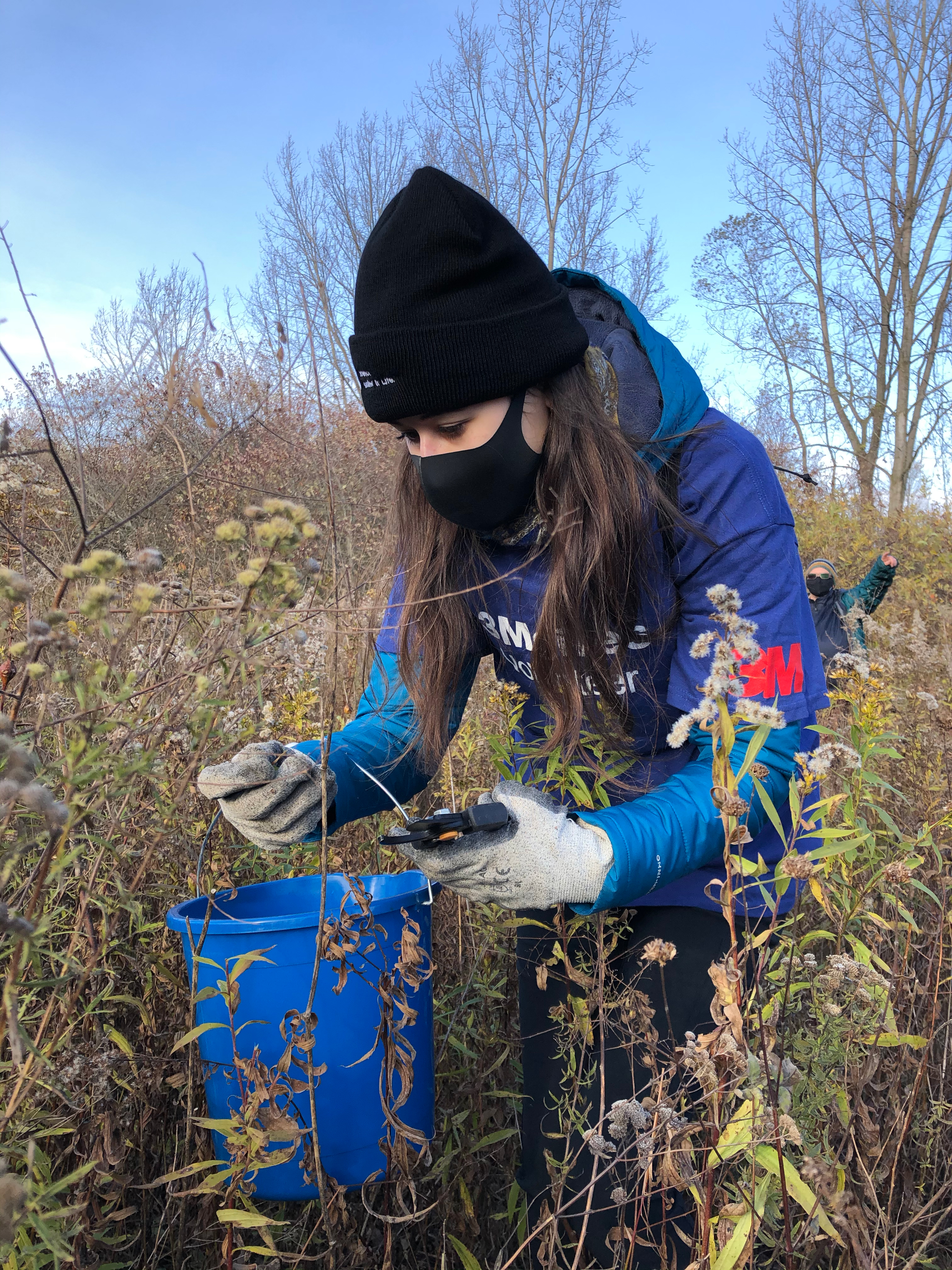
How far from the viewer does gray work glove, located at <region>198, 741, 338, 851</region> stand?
160 cm

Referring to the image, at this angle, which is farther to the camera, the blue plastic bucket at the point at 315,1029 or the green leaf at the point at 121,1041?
the blue plastic bucket at the point at 315,1029

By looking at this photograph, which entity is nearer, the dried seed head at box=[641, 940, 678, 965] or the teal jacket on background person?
the dried seed head at box=[641, 940, 678, 965]

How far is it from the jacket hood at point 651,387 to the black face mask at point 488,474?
8.0 inches

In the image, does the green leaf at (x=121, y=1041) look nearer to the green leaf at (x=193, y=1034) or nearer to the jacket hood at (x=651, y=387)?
the green leaf at (x=193, y=1034)

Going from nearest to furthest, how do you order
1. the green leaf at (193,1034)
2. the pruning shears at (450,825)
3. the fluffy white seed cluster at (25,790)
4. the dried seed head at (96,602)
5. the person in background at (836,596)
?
the fluffy white seed cluster at (25,790), the dried seed head at (96,602), the green leaf at (193,1034), the pruning shears at (450,825), the person in background at (836,596)

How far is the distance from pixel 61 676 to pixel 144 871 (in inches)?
14.1

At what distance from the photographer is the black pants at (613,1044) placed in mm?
1684

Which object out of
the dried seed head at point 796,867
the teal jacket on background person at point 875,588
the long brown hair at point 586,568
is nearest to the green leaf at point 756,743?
the dried seed head at point 796,867

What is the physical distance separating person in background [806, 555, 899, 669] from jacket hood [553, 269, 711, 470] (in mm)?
4087

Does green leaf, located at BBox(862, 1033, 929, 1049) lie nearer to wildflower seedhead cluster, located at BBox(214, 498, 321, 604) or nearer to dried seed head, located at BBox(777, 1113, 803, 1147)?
dried seed head, located at BBox(777, 1113, 803, 1147)

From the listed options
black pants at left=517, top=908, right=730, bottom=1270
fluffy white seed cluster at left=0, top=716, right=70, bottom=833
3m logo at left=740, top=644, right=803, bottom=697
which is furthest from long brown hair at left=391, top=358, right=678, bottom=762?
fluffy white seed cluster at left=0, top=716, right=70, bottom=833

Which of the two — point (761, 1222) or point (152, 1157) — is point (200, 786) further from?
point (761, 1222)

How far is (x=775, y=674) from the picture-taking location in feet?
5.11

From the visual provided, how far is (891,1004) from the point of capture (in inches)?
63.1
